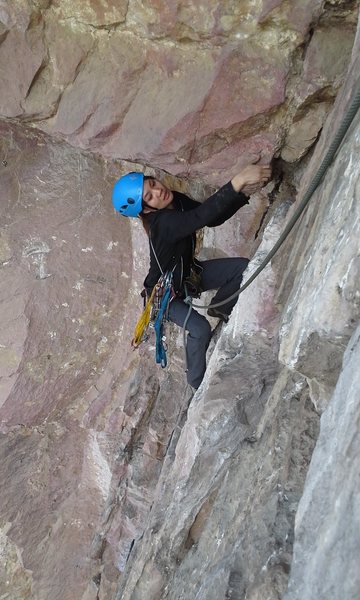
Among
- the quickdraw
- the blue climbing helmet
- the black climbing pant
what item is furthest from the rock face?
the quickdraw

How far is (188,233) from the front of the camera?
3.25 meters

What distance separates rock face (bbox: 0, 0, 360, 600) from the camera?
→ 204 cm

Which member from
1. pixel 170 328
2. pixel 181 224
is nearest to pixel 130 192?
pixel 181 224

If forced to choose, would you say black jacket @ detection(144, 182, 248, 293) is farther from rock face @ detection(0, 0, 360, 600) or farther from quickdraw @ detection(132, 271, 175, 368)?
rock face @ detection(0, 0, 360, 600)

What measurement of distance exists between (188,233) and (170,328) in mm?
2003

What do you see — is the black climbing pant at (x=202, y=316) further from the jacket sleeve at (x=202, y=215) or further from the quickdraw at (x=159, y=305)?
the jacket sleeve at (x=202, y=215)

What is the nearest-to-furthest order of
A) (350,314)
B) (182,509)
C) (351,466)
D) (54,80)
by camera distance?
(351,466) → (350,314) → (182,509) → (54,80)

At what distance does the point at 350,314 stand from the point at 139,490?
383 cm

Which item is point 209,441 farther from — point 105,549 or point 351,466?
point 105,549

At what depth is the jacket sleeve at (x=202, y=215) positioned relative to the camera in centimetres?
303

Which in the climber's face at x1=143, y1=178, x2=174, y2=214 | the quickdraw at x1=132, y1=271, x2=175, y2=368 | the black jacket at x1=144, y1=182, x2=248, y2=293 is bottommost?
the quickdraw at x1=132, y1=271, x2=175, y2=368

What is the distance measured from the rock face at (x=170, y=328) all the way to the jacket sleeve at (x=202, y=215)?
1.16ft

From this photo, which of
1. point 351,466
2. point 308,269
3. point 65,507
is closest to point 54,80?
point 308,269

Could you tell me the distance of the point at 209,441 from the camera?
126 inches
